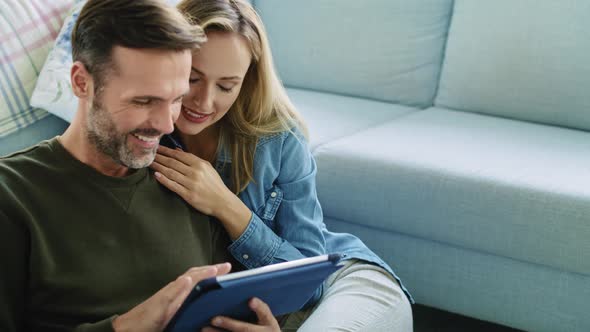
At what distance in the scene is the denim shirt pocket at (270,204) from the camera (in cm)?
145

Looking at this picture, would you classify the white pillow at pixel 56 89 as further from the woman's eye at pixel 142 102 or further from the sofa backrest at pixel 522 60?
the sofa backrest at pixel 522 60

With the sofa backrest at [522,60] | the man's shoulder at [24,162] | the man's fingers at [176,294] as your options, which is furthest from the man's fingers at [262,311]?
the sofa backrest at [522,60]

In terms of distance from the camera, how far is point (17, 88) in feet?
5.62

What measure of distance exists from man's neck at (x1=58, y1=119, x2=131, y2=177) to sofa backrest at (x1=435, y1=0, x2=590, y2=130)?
1565 mm

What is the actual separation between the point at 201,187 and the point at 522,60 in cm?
142

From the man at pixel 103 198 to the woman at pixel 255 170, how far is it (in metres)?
0.14

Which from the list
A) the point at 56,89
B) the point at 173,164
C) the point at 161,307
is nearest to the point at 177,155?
the point at 173,164

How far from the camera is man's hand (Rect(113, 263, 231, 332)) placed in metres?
0.99

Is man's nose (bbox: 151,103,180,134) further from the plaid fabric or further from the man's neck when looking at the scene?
the plaid fabric

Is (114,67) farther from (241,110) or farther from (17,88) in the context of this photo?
(17,88)

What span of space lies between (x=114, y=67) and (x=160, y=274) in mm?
330

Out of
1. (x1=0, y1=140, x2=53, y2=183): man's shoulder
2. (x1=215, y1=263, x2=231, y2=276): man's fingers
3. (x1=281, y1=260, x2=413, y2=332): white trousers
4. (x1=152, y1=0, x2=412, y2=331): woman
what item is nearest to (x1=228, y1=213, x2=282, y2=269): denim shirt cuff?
(x1=152, y1=0, x2=412, y2=331): woman

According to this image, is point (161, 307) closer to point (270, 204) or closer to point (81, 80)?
point (81, 80)

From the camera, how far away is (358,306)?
1.41 m
